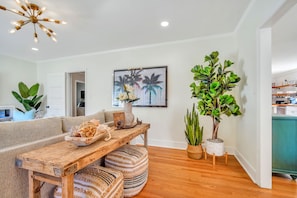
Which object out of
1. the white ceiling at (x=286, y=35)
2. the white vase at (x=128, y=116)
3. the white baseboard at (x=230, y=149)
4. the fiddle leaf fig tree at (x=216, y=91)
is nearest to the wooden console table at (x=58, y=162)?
the white vase at (x=128, y=116)

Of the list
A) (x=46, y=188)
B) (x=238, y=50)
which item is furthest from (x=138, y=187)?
(x=238, y=50)

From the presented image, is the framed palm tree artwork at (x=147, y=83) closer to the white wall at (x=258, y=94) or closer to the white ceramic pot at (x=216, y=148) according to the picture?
the white ceramic pot at (x=216, y=148)

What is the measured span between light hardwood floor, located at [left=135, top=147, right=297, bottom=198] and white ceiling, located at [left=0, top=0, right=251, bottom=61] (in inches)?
94.2

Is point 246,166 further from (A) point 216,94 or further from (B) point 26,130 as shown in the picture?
(B) point 26,130

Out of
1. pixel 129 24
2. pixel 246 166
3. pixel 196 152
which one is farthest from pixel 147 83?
pixel 246 166

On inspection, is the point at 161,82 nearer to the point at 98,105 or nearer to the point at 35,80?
the point at 98,105

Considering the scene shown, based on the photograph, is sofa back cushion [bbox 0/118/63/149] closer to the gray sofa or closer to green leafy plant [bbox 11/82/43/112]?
the gray sofa

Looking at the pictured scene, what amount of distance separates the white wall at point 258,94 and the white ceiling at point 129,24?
378 millimetres

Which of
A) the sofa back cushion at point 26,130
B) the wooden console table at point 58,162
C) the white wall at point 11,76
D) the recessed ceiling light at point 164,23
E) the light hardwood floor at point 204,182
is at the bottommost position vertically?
the light hardwood floor at point 204,182

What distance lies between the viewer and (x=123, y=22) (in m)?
2.49

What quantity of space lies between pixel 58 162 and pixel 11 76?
4.93 meters

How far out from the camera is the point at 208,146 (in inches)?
96.0

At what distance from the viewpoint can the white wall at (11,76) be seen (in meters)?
4.14

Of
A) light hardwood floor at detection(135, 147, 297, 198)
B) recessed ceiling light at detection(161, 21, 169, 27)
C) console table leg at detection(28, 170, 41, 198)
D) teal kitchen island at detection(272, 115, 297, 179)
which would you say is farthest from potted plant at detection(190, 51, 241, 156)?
console table leg at detection(28, 170, 41, 198)
